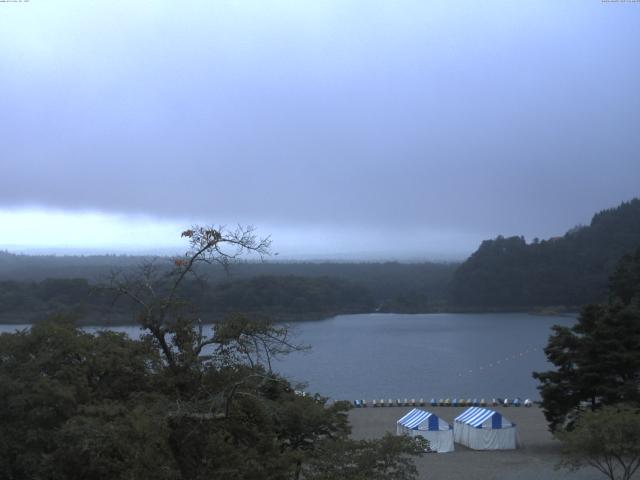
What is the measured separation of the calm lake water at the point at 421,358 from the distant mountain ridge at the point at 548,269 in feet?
20.9

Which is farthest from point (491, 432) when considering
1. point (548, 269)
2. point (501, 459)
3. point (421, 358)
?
point (548, 269)

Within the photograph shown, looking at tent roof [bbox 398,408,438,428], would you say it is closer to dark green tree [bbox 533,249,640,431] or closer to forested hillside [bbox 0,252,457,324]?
dark green tree [bbox 533,249,640,431]

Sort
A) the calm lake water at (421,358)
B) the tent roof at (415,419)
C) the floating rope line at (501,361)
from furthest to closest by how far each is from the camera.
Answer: the floating rope line at (501,361) → the calm lake water at (421,358) → the tent roof at (415,419)

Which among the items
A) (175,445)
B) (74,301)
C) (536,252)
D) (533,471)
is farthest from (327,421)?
(536,252)

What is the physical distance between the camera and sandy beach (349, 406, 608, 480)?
498 inches

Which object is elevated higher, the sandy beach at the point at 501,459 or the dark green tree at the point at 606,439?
the dark green tree at the point at 606,439

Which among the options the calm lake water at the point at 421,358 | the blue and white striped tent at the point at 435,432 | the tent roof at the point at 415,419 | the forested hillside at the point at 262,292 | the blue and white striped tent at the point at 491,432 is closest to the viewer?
the blue and white striped tent at the point at 435,432

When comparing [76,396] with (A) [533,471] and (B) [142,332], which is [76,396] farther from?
(A) [533,471]

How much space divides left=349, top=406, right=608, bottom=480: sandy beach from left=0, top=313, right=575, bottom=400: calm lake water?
286cm

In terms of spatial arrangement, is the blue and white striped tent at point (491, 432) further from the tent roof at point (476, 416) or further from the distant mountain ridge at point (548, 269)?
the distant mountain ridge at point (548, 269)

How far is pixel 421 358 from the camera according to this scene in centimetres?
3544

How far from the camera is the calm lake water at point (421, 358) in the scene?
26781 mm

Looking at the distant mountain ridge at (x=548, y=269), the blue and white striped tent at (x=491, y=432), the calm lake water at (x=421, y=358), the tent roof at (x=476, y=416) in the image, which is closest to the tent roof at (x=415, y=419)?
the tent roof at (x=476, y=416)

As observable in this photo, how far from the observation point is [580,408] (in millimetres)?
14711
